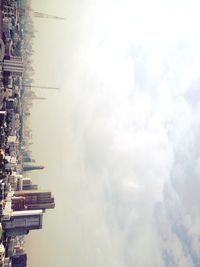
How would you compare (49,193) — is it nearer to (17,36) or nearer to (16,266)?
(16,266)

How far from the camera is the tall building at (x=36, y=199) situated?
16838cm

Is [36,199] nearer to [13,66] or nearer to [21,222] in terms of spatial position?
[21,222]

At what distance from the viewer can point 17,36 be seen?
175m

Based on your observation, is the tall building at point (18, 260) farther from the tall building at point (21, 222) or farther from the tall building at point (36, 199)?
the tall building at point (21, 222)

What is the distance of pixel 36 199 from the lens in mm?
176250

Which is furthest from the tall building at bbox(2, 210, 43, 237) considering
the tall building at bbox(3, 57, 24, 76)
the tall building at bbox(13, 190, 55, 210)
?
the tall building at bbox(3, 57, 24, 76)

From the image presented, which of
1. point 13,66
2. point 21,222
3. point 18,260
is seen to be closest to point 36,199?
point 18,260

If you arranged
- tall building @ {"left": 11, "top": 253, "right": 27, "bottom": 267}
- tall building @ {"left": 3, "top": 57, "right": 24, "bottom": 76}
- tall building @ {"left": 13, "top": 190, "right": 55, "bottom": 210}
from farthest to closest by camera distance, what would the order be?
1. tall building @ {"left": 13, "top": 190, "right": 55, "bottom": 210}
2. tall building @ {"left": 11, "top": 253, "right": 27, "bottom": 267}
3. tall building @ {"left": 3, "top": 57, "right": 24, "bottom": 76}

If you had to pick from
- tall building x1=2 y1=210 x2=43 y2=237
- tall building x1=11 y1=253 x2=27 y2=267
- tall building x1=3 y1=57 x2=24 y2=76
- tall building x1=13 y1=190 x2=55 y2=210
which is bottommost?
tall building x1=11 y1=253 x2=27 y2=267

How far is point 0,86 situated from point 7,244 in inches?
2252

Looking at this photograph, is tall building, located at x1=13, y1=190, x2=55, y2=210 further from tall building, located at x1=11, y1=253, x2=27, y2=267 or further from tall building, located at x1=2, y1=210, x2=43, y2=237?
tall building, located at x1=11, y1=253, x2=27, y2=267

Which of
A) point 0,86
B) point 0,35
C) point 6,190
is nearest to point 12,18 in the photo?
point 0,35

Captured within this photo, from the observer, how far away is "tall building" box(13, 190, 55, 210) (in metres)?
168

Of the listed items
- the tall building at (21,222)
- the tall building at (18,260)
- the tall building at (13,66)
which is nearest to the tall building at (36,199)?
the tall building at (21,222)
